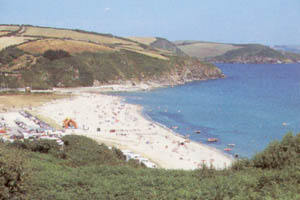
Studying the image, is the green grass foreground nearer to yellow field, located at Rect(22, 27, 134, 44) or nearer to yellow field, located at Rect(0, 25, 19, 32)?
yellow field, located at Rect(22, 27, 134, 44)

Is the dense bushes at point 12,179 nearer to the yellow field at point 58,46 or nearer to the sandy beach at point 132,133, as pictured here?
the sandy beach at point 132,133

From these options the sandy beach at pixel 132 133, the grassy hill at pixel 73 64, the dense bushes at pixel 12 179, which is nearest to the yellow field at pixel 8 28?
the grassy hill at pixel 73 64

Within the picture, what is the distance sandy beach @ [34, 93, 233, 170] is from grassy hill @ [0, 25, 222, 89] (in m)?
29.0

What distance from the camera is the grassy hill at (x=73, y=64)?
99.9 m

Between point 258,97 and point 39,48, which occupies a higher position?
point 39,48

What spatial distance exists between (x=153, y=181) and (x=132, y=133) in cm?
3615

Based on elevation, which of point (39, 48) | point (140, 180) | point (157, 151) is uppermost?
point (39, 48)

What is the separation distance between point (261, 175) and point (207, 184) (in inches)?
→ 107

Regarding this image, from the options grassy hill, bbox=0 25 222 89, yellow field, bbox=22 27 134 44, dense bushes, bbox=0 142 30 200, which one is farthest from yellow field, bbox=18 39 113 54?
dense bushes, bbox=0 142 30 200

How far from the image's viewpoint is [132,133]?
49250 mm

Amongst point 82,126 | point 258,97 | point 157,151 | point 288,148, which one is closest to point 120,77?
point 258,97

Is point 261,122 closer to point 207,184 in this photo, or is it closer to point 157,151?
point 157,151

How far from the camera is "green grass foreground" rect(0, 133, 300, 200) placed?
11172mm

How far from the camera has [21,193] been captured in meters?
11.0
